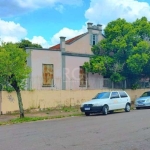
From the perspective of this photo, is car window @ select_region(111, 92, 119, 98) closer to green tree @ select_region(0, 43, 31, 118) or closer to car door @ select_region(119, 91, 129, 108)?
car door @ select_region(119, 91, 129, 108)

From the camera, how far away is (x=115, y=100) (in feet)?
72.7

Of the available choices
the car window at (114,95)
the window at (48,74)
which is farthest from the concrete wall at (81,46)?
the car window at (114,95)

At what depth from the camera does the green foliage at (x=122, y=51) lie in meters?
29.6

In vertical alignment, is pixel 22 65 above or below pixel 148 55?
below

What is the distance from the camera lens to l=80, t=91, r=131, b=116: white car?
20766 millimetres

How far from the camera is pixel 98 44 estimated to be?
31.5 metres

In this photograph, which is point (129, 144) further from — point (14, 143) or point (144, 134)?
point (14, 143)

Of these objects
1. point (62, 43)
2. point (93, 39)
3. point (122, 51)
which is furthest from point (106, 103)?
point (93, 39)

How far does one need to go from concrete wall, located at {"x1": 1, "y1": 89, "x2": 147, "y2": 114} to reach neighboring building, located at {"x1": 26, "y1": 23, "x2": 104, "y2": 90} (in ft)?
7.39

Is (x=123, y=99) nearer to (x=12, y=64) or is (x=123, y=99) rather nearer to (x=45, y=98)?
(x=45, y=98)

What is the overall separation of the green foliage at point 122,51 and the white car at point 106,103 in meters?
7.05

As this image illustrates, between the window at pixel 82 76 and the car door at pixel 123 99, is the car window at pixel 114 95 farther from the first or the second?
the window at pixel 82 76

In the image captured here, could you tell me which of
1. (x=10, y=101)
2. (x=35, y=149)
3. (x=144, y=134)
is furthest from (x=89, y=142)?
(x=10, y=101)

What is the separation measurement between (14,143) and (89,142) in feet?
7.99
